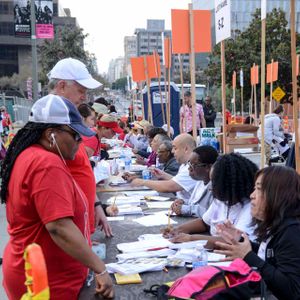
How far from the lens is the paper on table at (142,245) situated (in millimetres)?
2793

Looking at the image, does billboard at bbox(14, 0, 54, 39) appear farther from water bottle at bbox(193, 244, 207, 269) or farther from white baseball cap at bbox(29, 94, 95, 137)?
white baseball cap at bbox(29, 94, 95, 137)

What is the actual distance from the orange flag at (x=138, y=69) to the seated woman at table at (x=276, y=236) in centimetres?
870

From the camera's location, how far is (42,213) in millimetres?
1857

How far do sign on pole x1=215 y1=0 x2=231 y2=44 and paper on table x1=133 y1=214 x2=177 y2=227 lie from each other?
6.96ft

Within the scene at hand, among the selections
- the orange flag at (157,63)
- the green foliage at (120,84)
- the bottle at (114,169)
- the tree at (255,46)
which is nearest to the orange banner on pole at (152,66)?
the orange flag at (157,63)

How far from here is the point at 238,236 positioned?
2412mm

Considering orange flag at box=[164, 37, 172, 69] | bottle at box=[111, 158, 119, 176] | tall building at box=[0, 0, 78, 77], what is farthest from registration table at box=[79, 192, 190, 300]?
tall building at box=[0, 0, 78, 77]

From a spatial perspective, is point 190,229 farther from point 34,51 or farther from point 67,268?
point 34,51

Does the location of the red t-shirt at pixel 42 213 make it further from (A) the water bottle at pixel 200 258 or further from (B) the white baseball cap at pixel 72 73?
(B) the white baseball cap at pixel 72 73

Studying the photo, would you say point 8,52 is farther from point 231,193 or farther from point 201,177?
point 231,193

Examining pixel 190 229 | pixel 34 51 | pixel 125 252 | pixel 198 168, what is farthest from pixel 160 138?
pixel 34 51

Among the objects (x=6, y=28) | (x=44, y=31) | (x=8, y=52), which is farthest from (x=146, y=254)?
(x=8, y=52)

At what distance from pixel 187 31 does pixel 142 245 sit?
353 centimetres

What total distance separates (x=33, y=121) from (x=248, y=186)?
1.52m
